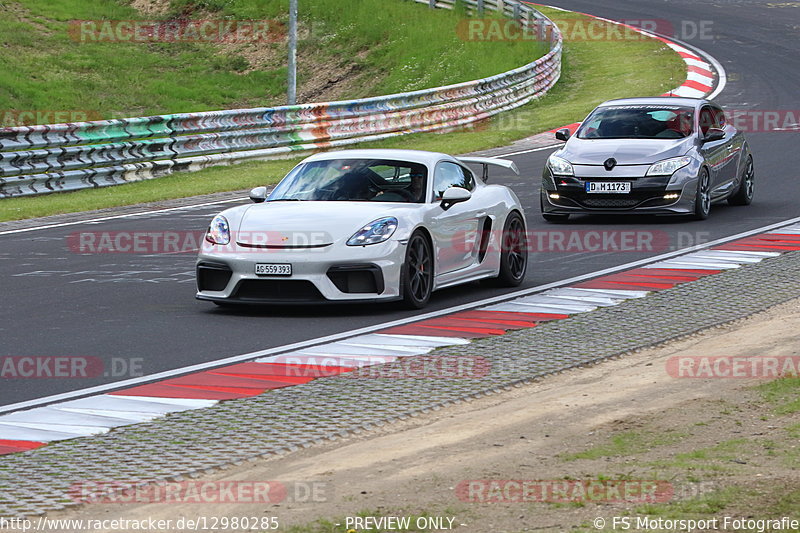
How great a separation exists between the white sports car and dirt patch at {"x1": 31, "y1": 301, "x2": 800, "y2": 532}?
287 centimetres

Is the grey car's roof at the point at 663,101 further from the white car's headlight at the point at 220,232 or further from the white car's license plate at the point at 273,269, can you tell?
the white car's license plate at the point at 273,269

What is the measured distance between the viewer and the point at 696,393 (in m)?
8.77

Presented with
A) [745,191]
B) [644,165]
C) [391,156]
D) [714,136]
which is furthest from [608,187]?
[391,156]

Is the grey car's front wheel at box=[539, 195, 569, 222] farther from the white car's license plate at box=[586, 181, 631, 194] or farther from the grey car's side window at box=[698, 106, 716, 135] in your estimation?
→ the grey car's side window at box=[698, 106, 716, 135]

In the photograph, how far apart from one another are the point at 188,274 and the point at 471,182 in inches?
117

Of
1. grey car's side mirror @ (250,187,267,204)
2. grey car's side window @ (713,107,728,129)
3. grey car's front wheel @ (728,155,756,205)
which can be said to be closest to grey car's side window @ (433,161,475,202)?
grey car's side mirror @ (250,187,267,204)

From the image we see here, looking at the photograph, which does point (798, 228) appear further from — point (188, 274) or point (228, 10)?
point (228, 10)

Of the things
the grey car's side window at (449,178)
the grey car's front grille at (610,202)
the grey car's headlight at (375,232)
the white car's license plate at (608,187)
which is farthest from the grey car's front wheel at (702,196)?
the grey car's headlight at (375,232)

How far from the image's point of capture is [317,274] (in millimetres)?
11711

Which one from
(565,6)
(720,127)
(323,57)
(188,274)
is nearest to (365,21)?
(323,57)

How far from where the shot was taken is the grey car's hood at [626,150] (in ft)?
58.9

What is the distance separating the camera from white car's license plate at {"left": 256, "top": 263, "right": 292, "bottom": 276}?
1171 cm

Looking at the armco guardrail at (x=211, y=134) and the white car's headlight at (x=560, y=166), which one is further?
the armco guardrail at (x=211, y=134)

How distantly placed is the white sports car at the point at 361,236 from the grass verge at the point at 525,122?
25.5 ft
